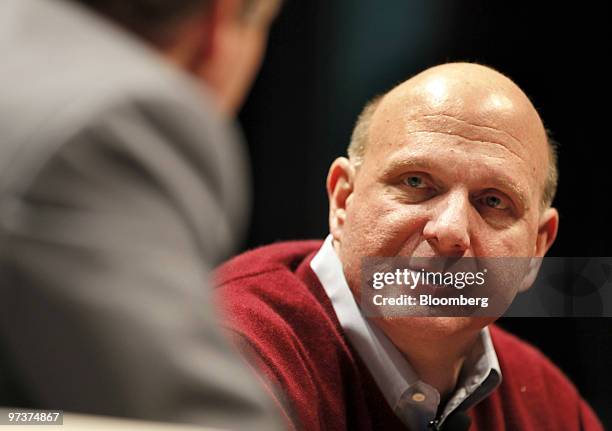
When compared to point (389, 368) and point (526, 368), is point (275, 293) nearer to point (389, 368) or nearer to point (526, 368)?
point (389, 368)

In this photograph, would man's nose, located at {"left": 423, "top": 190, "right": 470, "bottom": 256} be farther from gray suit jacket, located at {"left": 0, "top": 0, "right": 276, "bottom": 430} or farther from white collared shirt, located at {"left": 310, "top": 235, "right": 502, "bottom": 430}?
gray suit jacket, located at {"left": 0, "top": 0, "right": 276, "bottom": 430}

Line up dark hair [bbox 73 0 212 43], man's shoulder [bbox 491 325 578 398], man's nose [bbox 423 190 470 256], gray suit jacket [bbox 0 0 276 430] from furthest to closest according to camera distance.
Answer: man's shoulder [bbox 491 325 578 398], man's nose [bbox 423 190 470 256], dark hair [bbox 73 0 212 43], gray suit jacket [bbox 0 0 276 430]

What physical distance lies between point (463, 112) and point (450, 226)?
0.16m

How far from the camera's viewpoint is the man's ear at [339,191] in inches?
55.9

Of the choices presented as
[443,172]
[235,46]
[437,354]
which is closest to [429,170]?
[443,172]

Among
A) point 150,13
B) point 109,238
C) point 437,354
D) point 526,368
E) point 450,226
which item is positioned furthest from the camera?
point 526,368

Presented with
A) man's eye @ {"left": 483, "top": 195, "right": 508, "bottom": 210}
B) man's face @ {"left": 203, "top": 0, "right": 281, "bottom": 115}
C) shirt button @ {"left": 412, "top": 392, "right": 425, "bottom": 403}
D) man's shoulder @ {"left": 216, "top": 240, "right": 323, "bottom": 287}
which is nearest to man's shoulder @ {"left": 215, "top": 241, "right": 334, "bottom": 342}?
man's shoulder @ {"left": 216, "top": 240, "right": 323, "bottom": 287}

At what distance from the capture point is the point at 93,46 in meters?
0.68

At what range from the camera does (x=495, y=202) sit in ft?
4.43

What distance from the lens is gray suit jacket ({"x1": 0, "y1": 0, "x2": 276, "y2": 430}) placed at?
0.60 metres

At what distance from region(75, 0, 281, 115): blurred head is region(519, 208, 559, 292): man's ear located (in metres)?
0.75

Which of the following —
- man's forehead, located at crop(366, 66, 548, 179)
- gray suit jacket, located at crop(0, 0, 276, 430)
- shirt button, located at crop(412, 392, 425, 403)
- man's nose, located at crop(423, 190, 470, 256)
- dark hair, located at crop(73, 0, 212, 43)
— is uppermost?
dark hair, located at crop(73, 0, 212, 43)

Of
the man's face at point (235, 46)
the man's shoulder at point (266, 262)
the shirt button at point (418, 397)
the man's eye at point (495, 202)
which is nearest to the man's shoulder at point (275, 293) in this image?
the man's shoulder at point (266, 262)

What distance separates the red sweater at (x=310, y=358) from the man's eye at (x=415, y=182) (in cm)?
20
